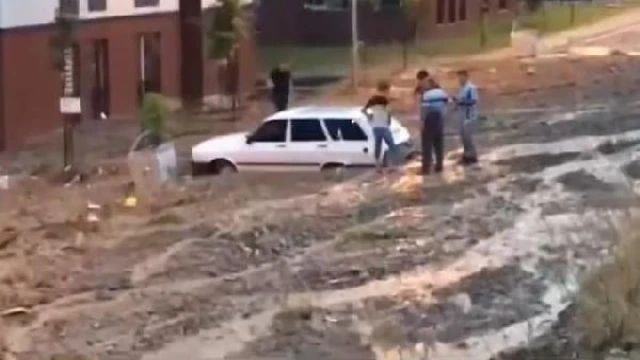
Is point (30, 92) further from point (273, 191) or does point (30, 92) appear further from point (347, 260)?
point (347, 260)

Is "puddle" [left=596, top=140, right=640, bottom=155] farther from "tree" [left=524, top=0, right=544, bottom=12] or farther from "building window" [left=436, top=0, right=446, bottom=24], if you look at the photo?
"tree" [left=524, top=0, right=544, bottom=12]

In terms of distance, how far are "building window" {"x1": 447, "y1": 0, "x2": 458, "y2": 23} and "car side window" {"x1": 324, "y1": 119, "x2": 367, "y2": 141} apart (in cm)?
3965

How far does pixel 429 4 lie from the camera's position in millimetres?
61500

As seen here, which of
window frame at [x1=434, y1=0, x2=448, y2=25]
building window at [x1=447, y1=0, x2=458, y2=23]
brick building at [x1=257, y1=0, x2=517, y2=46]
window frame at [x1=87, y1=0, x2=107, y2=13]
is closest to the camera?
window frame at [x1=87, y1=0, x2=107, y2=13]

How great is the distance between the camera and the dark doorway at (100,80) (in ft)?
126

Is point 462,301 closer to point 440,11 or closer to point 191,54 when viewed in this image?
point 191,54

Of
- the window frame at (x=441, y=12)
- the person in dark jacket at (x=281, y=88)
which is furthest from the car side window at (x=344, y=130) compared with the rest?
the window frame at (x=441, y=12)

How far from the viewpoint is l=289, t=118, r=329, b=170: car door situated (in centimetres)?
2852

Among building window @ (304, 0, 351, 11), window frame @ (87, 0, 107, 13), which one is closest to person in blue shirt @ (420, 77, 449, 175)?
window frame @ (87, 0, 107, 13)

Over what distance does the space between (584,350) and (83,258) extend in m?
8.64

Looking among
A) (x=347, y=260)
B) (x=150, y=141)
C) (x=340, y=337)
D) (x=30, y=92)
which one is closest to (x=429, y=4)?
(x=30, y=92)

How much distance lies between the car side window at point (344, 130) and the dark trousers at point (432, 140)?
1100mm

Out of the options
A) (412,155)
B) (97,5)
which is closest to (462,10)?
(97,5)

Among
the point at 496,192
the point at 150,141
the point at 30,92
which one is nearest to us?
the point at 496,192
